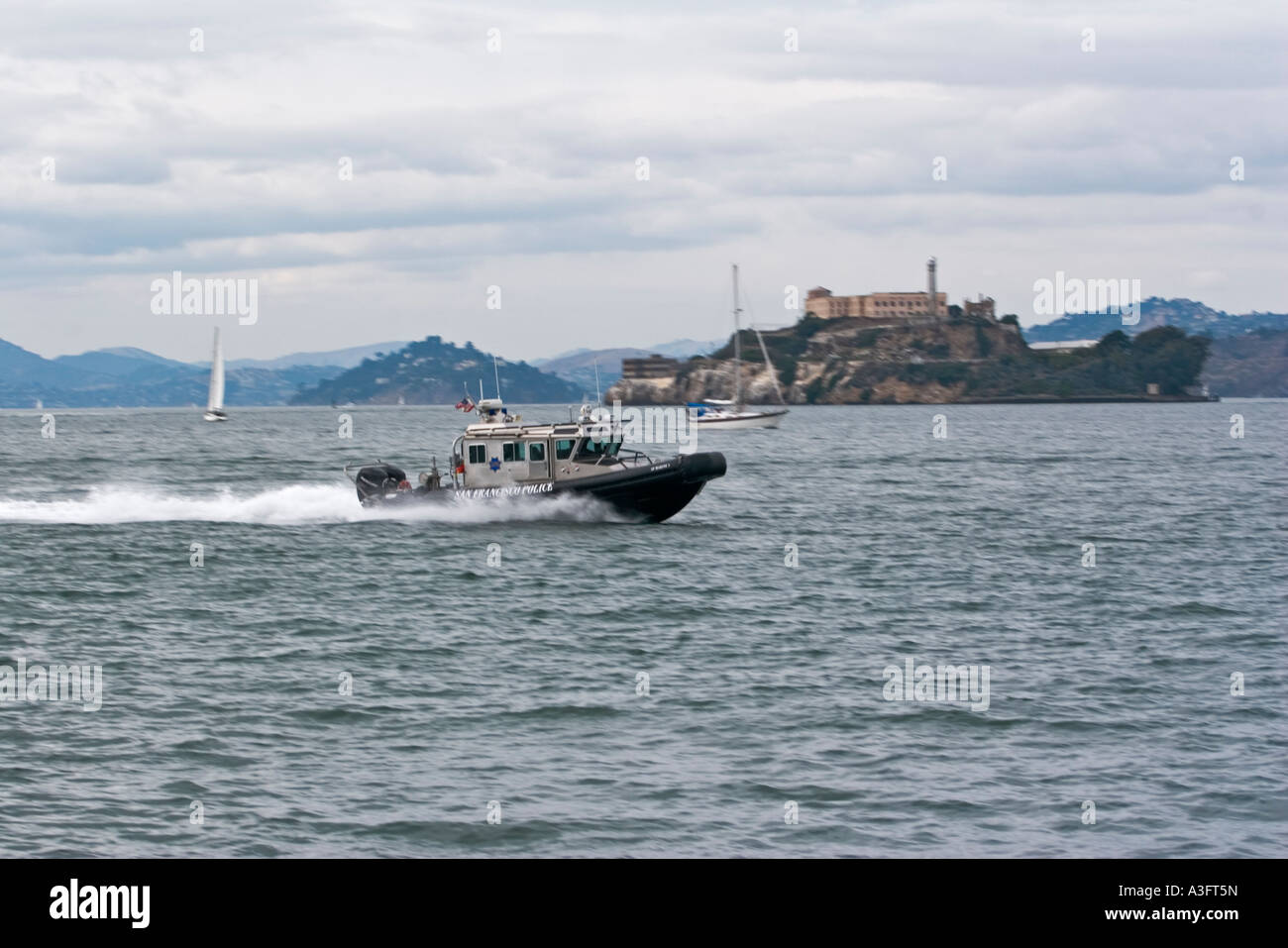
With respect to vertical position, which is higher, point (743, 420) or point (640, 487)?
point (743, 420)

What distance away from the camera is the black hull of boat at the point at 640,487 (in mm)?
43000

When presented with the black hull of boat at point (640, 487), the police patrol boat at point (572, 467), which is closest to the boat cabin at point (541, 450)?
the police patrol boat at point (572, 467)

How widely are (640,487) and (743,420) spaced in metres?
115

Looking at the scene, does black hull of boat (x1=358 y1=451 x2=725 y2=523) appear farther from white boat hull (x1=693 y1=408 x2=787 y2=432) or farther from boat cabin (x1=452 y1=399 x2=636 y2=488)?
white boat hull (x1=693 y1=408 x2=787 y2=432)

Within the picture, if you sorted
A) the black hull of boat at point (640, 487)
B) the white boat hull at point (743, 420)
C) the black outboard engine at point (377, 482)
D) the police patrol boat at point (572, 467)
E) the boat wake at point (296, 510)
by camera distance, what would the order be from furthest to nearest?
the white boat hull at point (743, 420)
the black outboard engine at point (377, 482)
the boat wake at point (296, 510)
the police patrol boat at point (572, 467)
the black hull of boat at point (640, 487)

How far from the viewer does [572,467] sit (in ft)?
143

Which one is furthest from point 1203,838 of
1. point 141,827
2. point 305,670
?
point 305,670

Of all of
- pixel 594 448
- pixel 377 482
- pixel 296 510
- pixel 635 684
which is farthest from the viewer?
pixel 296 510

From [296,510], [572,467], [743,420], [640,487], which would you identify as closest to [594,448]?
[572,467]

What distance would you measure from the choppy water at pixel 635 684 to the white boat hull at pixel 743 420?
105037 millimetres

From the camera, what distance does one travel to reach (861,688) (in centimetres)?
2272

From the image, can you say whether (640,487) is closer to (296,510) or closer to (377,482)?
(377,482)

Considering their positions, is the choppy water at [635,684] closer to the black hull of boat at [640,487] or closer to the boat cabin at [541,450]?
the black hull of boat at [640,487]
